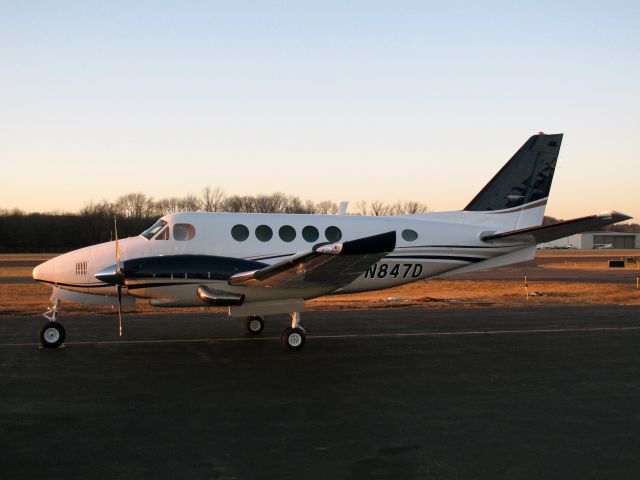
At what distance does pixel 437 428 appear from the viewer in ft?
24.4

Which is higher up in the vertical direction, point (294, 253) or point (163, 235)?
point (163, 235)

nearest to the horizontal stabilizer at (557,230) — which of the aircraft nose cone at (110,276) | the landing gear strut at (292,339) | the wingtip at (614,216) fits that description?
the wingtip at (614,216)

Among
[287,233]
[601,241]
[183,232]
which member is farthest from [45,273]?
[601,241]

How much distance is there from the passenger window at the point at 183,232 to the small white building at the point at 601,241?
446 feet

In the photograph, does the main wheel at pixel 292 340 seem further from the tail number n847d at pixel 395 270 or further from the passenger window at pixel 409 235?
the passenger window at pixel 409 235

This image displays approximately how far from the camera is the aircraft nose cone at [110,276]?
12.9 metres

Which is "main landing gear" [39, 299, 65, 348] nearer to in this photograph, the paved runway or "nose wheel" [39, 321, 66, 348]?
"nose wheel" [39, 321, 66, 348]

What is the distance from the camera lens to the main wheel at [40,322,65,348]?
13.1m

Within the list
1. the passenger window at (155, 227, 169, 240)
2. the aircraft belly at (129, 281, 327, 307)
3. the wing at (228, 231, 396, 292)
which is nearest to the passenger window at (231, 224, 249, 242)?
the wing at (228, 231, 396, 292)

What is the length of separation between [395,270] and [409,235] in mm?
968

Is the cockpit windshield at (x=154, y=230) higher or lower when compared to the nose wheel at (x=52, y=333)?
higher

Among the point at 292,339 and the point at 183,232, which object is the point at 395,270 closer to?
the point at 292,339

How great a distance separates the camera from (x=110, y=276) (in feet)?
42.5

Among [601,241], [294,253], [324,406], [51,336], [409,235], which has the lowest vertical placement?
[601,241]
